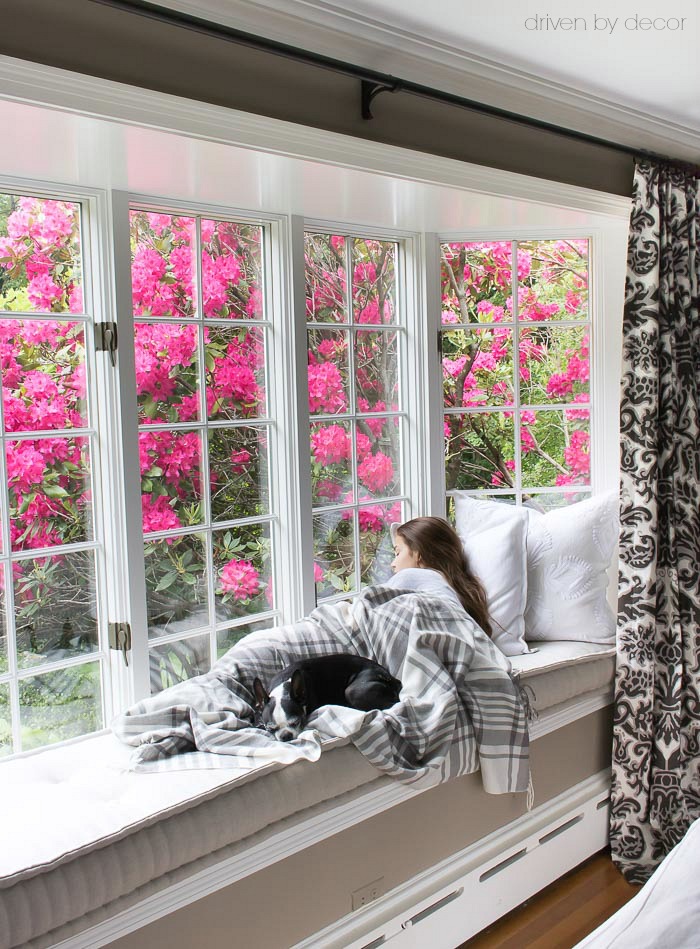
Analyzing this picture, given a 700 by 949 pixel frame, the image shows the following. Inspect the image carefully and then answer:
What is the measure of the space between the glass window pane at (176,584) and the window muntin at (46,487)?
18 cm

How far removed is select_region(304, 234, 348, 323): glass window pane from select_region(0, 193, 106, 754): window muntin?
867 millimetres

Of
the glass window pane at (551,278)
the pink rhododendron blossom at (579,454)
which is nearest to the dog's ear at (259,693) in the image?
the pink rhododendron blossom at (579,454)

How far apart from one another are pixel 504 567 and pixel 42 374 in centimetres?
169

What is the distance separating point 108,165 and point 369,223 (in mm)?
1140

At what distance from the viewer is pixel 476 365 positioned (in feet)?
11.1

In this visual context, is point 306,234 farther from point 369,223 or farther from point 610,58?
point 610,58

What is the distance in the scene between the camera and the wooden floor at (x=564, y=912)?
2429mm

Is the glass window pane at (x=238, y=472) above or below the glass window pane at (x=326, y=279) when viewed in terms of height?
below

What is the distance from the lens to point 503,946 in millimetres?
2406

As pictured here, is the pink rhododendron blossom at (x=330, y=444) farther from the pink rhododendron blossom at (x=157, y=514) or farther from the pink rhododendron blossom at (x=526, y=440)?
the pink rhododendron blossom at (x=526, y=440)

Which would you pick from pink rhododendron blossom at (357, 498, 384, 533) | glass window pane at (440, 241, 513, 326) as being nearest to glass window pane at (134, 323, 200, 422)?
pink rhododendron blossom at (357, 498, 384, 533)

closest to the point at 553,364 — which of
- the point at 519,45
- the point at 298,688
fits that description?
the point at 519,45

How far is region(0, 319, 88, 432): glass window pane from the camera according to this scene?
2.27 metres

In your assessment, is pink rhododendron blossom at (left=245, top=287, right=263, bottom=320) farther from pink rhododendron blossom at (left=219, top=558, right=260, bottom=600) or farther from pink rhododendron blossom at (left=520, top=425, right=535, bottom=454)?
pink rhododendron blossom at (left=520, top=425, right=535, bottom=454)
